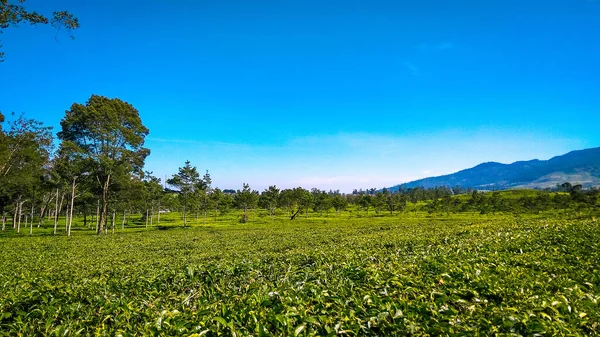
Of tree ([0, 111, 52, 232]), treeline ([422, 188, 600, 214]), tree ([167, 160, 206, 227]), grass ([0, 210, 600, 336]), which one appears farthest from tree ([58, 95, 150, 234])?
treeline ([422, 188, 600, 214])

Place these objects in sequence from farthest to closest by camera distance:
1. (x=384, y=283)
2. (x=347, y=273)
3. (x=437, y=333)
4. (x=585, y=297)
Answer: (x=347, y=273)
(x=384, y=283)
(x=585, y=297)
(x=437, y=333)

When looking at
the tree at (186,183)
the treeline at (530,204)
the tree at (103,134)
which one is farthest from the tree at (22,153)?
the treeline at (530,204)

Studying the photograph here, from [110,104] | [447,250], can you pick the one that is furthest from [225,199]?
[447,250]

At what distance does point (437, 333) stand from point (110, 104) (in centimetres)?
4497

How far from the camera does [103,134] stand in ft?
122

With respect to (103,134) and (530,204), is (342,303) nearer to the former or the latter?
(103,134)

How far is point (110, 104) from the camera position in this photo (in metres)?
38.7

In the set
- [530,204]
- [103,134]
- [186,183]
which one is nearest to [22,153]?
[103,134]

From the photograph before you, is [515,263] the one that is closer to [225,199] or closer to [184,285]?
[184,285]

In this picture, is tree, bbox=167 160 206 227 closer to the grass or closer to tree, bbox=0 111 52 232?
tree, bbox=0 111 52 232

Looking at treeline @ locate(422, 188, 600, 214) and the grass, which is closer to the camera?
the grass

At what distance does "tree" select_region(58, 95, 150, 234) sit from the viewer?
36562 millimetres

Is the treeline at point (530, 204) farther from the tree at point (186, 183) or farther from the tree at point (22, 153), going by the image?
the tree at point (22, 153)

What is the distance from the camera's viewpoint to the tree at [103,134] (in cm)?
3656
